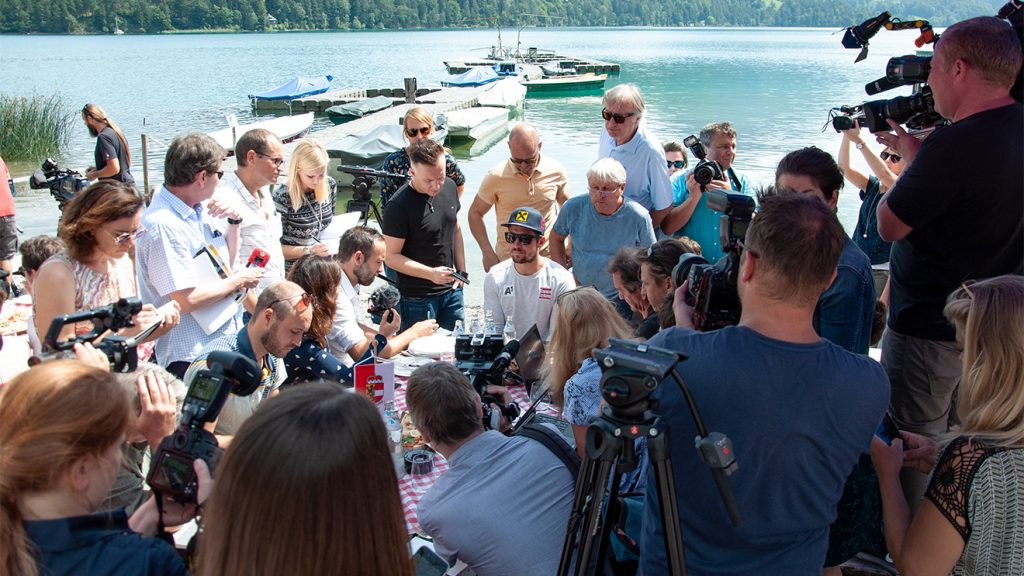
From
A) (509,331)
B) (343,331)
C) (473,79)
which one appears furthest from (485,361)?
(473,79)

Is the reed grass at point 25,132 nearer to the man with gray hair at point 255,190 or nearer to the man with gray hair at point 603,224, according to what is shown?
the man with gray hair at point 255,190

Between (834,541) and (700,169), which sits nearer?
(834,541)

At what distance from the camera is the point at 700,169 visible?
4547 millimetres

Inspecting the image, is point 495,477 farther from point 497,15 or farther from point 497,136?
point 497,15

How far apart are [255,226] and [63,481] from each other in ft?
9.65

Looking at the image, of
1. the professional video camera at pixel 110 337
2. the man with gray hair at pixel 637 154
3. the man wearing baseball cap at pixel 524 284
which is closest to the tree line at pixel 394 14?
the man with gray hair at pixel 637 154

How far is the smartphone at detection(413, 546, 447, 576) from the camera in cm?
231

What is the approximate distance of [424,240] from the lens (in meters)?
4.96

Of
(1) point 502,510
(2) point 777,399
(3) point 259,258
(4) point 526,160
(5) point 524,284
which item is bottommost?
(1) point 502,510

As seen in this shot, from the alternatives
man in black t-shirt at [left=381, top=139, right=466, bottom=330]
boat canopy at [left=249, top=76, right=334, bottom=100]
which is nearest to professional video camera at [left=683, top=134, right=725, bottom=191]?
man in black t-shirt at [left=381, top=139, right=466, bottom=330]

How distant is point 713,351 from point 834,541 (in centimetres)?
93

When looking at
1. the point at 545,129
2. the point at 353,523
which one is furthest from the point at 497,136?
the point at 353,523

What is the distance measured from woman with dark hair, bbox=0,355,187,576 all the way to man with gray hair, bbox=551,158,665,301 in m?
3.23

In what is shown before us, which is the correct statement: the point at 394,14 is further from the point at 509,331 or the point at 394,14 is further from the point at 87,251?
the point at 87,251
